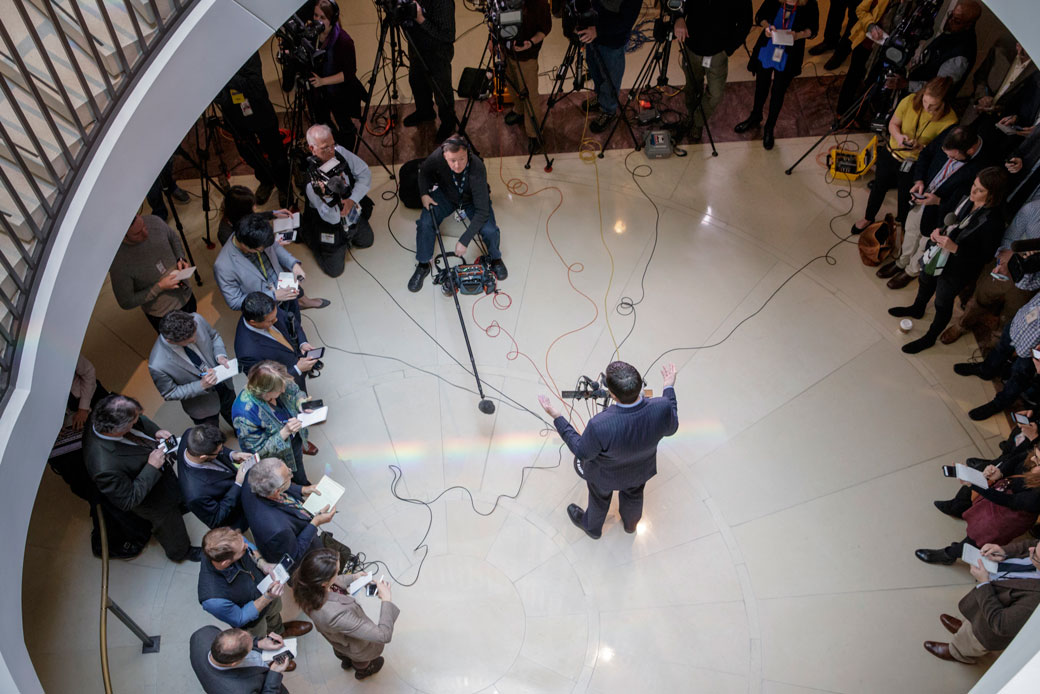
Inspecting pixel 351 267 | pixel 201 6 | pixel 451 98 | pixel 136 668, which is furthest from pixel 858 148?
pixel 136 668

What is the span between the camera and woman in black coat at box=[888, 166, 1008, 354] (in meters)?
5.07

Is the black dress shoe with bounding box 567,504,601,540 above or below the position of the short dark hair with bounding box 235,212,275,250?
below

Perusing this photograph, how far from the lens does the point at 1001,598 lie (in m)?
4.16

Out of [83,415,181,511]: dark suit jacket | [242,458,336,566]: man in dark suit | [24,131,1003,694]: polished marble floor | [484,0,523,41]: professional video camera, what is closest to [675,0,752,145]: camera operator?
[24,131,1003,694]: polished marble floor

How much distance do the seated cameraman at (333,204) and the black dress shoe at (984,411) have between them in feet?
17.6

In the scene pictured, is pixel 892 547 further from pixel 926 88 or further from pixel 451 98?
pixel 451 98

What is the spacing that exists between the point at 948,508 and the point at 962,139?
8.89 ft

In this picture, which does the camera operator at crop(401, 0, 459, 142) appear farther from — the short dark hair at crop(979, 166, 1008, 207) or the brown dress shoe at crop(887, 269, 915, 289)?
the short dark hair at crop(979, 166, 1008, 207)

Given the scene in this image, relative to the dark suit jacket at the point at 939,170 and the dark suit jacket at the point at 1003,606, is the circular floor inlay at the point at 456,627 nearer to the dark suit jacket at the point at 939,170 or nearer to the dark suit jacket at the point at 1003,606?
the dark suit jacket at the point at 1003,606

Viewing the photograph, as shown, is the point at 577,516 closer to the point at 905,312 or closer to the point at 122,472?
the point at 122,472

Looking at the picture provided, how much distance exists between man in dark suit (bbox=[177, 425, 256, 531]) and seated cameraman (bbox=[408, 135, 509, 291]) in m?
2.49

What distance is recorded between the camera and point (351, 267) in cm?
694

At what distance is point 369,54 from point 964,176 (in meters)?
6.64

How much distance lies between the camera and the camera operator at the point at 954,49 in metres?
6.04
